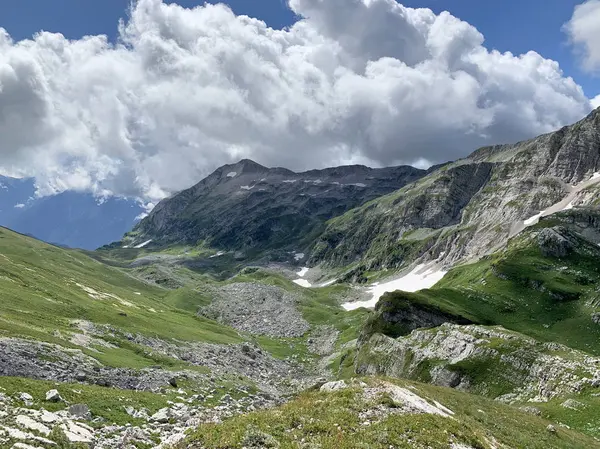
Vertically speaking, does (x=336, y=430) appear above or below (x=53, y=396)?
above

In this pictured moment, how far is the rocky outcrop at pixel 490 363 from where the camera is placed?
5094 cm

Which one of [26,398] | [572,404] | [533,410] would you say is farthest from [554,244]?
[26,398]

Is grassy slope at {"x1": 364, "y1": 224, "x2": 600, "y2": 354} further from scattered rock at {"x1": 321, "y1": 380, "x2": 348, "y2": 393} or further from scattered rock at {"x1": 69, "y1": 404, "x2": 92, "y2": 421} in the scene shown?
scattered rock at {"x1": 69, "y1": 404, "x2": 92, "y2": 421}

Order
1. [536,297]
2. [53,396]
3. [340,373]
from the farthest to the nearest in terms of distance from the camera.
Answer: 1. [536,297]
2. [340,373]
3. [53,396]

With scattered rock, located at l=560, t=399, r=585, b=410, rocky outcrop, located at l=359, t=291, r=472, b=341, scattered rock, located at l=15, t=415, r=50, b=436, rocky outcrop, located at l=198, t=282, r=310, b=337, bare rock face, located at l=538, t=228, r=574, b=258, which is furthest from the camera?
rocky outcrop, located at l=198, t=282, r=310, b=337

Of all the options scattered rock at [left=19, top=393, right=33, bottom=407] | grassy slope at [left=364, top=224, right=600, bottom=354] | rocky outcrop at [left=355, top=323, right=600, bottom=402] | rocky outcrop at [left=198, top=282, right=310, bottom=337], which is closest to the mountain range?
scattered rock at [left=19, top=393, right=33, bottom=407]

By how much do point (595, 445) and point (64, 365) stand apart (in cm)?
4621

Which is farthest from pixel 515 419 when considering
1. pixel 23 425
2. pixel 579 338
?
pixel 579 338

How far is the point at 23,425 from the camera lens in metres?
21.9

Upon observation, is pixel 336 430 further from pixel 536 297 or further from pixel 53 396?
pixel 536 297

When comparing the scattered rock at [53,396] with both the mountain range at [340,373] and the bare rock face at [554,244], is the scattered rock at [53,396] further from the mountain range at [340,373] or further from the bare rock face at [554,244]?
the bare rock face at [554,244]

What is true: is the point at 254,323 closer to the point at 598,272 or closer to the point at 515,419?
the point at 598,272

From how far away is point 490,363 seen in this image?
59.4m

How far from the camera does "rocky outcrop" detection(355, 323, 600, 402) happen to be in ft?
167
